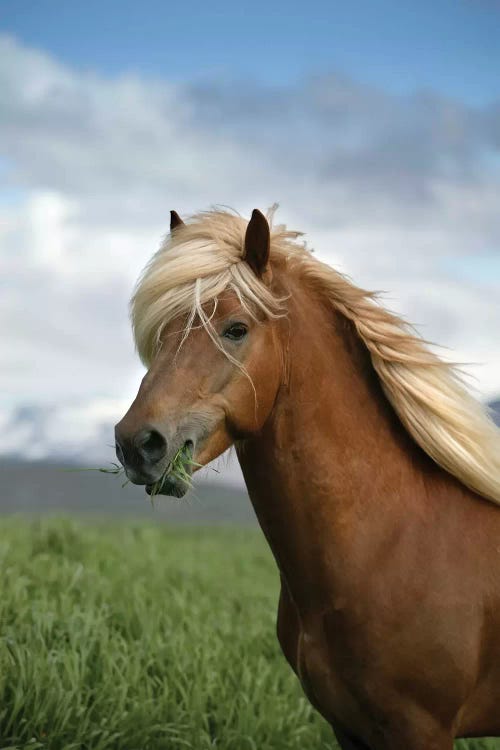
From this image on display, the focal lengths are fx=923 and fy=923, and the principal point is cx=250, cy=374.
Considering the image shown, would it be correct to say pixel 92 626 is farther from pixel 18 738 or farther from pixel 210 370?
pixel 210 370

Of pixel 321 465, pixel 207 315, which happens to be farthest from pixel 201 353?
pixel 321 465

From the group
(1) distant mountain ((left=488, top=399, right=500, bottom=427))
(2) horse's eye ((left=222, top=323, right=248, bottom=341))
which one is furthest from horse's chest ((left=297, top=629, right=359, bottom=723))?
(1) distant mountain ((left=488, top=399, right=500, bottom=427))

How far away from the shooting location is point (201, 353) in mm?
3270

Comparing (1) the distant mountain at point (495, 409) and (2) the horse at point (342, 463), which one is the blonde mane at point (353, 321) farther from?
(1) the distant mountain at point (495, 409)

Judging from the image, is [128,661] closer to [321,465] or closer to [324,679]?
[324,679]

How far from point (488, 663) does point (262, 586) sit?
5.91 meters

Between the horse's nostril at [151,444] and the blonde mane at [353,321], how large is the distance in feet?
1.36

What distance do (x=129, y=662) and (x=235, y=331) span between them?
3089 millimetres

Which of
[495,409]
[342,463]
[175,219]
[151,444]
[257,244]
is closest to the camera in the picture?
[151,444]

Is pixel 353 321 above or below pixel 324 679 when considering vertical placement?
above

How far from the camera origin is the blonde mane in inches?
133

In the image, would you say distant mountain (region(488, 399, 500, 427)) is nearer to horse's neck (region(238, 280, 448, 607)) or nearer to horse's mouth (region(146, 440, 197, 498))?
horse's neck (region(238, 280, 448, 607))

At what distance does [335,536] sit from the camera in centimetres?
352

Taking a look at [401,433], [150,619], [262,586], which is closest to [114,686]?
[150,619]
